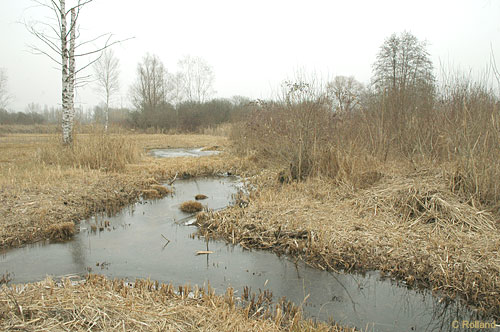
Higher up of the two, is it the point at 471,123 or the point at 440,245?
the point at 471,123

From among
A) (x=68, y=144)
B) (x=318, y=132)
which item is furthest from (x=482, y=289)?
(x=68, y=144)

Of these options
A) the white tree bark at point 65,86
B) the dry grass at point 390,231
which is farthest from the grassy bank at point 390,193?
the white tree bark at point 65,86

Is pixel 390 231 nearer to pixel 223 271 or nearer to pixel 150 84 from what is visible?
pixel 223 271

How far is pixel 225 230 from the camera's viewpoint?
524 cm

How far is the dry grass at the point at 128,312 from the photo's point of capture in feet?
7.89

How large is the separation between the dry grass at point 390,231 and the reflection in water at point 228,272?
0.26m

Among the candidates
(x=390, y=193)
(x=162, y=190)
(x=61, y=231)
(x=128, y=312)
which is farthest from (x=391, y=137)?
(x=61, y=231)

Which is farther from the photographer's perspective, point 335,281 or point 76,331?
point 335,281

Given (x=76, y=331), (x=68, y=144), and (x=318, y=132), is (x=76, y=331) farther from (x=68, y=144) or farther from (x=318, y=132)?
(x=68, y=144)

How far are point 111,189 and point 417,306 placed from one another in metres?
6.30

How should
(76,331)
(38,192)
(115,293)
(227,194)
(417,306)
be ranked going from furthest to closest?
(227,194) < (38,192) < (417,306) < (115,293) < (76,331)

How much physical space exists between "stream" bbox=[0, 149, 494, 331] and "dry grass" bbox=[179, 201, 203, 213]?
66cm

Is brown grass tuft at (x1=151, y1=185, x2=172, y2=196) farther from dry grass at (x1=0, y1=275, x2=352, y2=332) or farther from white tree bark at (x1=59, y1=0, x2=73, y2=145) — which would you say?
dry grass at (x1=0, y1=275, x2=352, y2=332)

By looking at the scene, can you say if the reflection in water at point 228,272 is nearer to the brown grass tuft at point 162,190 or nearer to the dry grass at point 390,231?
the dry grass at point 390,231
